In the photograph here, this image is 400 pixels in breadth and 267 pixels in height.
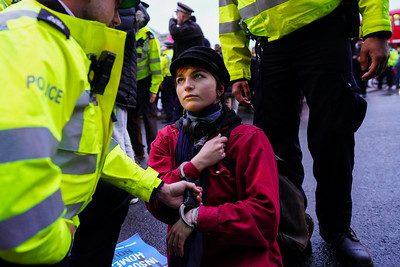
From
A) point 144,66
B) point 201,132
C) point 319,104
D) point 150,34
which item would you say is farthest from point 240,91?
point 150,34

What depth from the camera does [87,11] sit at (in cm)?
110

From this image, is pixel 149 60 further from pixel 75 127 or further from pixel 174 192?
pixel 75 127

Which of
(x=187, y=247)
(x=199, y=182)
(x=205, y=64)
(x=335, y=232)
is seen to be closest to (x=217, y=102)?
(x=205, y=64)

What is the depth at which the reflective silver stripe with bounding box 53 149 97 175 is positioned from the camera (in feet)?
3.22

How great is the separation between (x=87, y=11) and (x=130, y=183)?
2.34 ft

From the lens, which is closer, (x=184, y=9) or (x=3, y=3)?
(x=3, y=3)

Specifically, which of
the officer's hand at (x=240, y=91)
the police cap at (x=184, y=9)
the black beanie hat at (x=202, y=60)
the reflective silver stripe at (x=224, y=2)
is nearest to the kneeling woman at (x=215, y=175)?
the black beanie hat at (x=202, y=60)

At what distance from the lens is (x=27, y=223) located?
0.77m

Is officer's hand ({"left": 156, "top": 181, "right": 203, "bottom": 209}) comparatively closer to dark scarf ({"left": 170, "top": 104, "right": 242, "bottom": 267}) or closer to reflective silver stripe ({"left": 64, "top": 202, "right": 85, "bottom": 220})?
dark scarf ({"left": 170, "top": 104, "right": 242, "bottom": 267})

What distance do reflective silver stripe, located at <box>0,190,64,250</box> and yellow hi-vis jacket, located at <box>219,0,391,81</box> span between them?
146 cm

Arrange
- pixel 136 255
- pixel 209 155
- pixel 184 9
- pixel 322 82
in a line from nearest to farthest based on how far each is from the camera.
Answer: pixel 209 155 → pixel 322 82 → pixel 136 255 → pixel 184 9

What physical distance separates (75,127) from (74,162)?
0.11 m

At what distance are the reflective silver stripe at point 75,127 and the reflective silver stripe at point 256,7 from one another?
122cm

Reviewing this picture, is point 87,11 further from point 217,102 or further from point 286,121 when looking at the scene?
point 286,121
